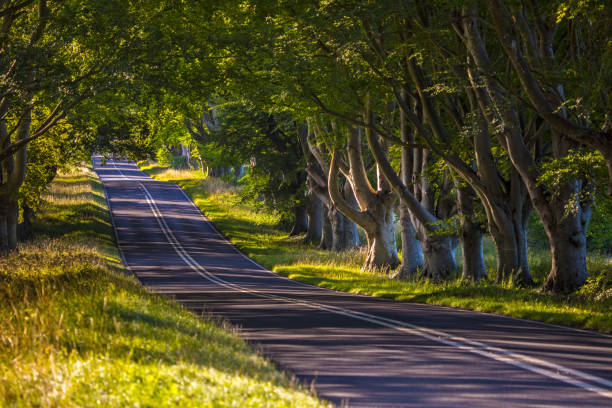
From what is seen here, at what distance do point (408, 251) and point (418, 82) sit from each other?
8293mm

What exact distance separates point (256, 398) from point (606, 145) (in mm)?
10627

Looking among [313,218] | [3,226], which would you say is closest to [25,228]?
[3,226]

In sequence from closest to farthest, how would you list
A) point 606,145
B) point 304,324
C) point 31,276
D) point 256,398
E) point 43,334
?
point 256,398 → point 43,334 → point 304,324 → point 606,145 → point 31,276

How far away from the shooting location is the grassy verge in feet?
49.5

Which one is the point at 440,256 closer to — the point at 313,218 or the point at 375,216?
the point at 375,216

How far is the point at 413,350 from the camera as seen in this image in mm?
10078

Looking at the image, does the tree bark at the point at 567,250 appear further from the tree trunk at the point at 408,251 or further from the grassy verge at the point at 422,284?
the tree trunk at the point at 408,251

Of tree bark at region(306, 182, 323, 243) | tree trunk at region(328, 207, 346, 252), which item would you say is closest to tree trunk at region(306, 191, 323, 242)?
tree bark at region(306, 182, 323, 243)

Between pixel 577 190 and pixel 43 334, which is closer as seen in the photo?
pixel 43 334

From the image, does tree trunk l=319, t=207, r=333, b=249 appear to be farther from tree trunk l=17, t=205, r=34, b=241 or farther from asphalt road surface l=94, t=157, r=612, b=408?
asphalt road surface l=94, t=157, r=612, b=408

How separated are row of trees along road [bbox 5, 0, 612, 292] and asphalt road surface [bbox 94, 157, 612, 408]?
411 centimetres

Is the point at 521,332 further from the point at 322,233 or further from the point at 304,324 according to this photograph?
the point at 322,233

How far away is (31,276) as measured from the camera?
16688 mm

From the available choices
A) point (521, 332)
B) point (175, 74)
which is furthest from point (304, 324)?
point (175, 74)
